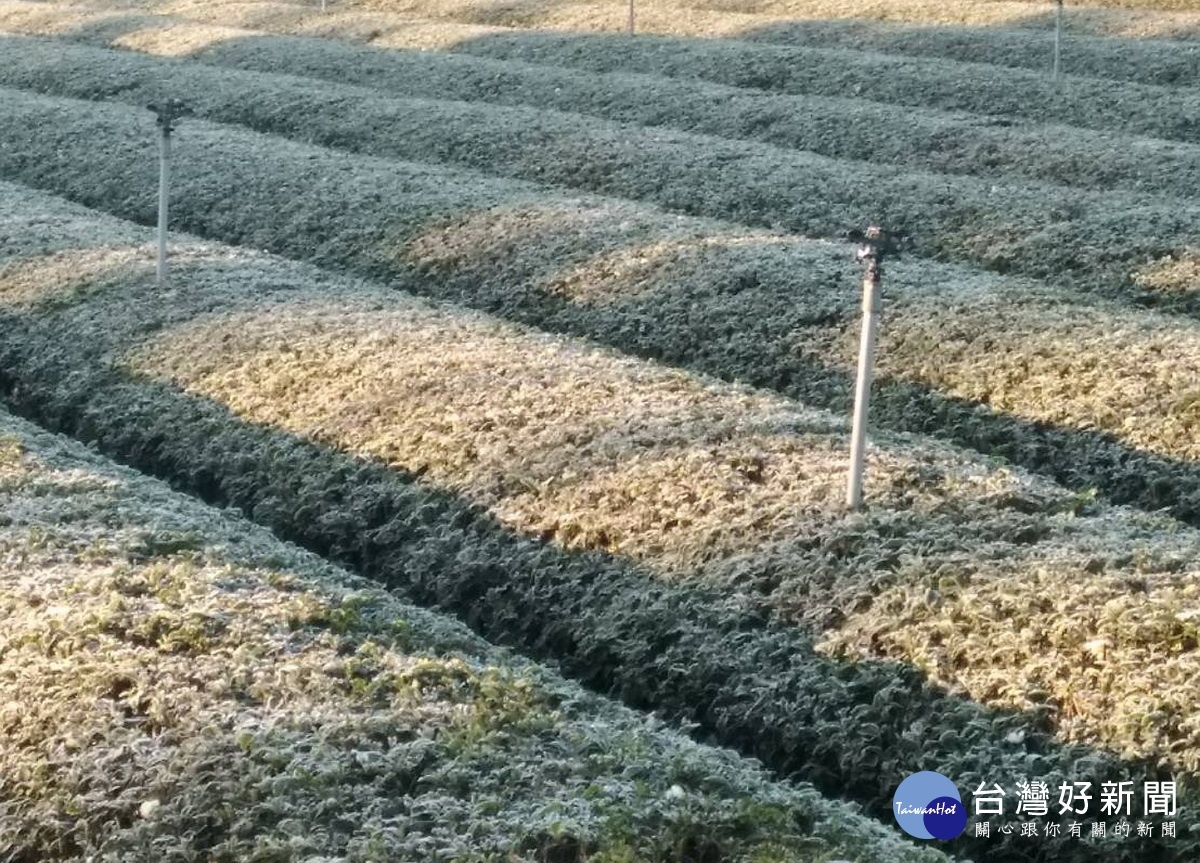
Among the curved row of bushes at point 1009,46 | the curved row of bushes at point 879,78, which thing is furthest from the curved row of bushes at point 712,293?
the curved row of bushes at point 1009,46

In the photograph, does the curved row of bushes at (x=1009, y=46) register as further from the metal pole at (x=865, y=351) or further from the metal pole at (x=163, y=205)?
the metal pole at (x=865, y=351)

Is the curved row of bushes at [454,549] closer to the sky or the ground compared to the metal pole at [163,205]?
closer to the ground

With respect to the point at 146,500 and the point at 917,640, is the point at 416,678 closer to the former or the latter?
the point at 917,640

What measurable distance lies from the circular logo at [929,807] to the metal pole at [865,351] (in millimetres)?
1709

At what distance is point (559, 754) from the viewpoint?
16.4 feet

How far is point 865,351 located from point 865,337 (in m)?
0.08

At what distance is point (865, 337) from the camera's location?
6949mm

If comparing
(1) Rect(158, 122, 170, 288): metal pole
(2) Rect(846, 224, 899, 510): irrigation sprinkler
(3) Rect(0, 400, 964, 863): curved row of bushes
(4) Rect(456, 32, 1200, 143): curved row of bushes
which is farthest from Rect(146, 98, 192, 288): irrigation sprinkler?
(4) Rect(456, 32, 1200, 143): curved row of bushes

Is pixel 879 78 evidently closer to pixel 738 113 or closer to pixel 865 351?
pixel 738 113

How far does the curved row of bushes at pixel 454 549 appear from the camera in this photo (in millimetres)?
5727

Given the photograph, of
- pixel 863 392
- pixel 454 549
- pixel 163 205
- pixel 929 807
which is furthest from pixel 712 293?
pixel 929 807

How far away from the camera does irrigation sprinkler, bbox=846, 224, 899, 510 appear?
22.4 ft

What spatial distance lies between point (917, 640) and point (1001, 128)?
41.9 ft

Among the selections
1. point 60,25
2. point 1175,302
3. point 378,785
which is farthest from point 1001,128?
point 60,25
